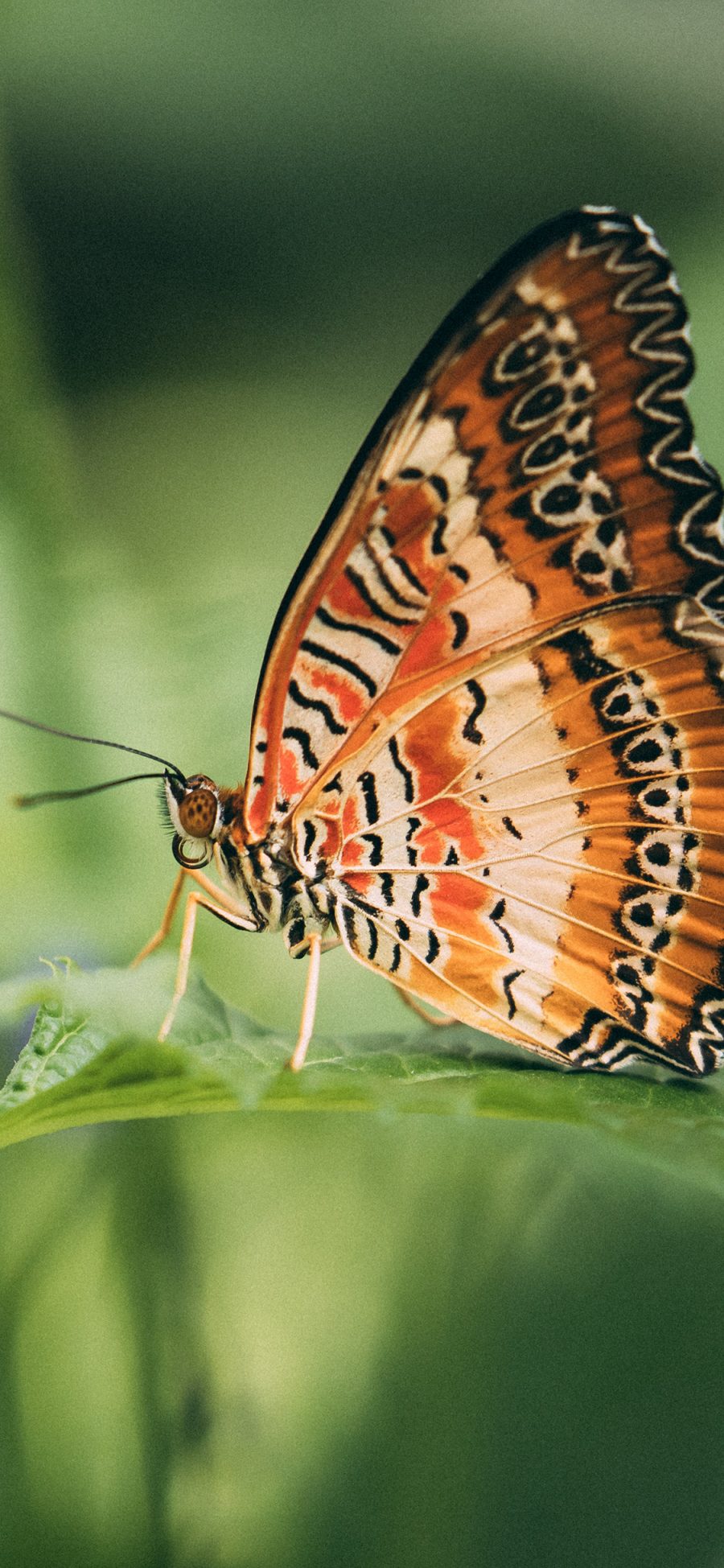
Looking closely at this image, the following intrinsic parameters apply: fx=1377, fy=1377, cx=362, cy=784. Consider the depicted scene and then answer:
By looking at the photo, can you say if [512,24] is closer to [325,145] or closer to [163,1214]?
[325,145]

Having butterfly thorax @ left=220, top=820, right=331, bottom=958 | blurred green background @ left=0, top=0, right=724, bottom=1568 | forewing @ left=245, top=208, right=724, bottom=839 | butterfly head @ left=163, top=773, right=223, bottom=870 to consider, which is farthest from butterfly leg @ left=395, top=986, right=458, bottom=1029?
forewing @ left=245, top=208, right=724, bottom=839

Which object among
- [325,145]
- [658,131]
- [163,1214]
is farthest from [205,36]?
[163,1214]

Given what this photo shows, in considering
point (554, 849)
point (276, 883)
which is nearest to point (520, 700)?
point (554, 849)

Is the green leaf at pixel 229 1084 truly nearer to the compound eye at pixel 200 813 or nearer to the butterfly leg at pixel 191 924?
the butterfly leg at pixel 191 924

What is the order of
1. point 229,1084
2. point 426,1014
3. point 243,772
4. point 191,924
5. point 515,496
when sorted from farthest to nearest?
point 243,772, point 426,1014, point 191,924, point 515,496, point 229,1084

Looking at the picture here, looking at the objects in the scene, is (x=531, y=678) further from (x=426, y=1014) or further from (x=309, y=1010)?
(x=426, y=1014)

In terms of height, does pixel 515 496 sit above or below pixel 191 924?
above

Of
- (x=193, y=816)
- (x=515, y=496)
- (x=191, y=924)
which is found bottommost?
(x=191, y=924)

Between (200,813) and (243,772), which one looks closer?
(200,813)

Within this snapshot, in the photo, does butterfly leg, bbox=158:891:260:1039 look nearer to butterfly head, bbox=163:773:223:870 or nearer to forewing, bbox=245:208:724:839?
butterfly head, bbox=163:773:223:870
